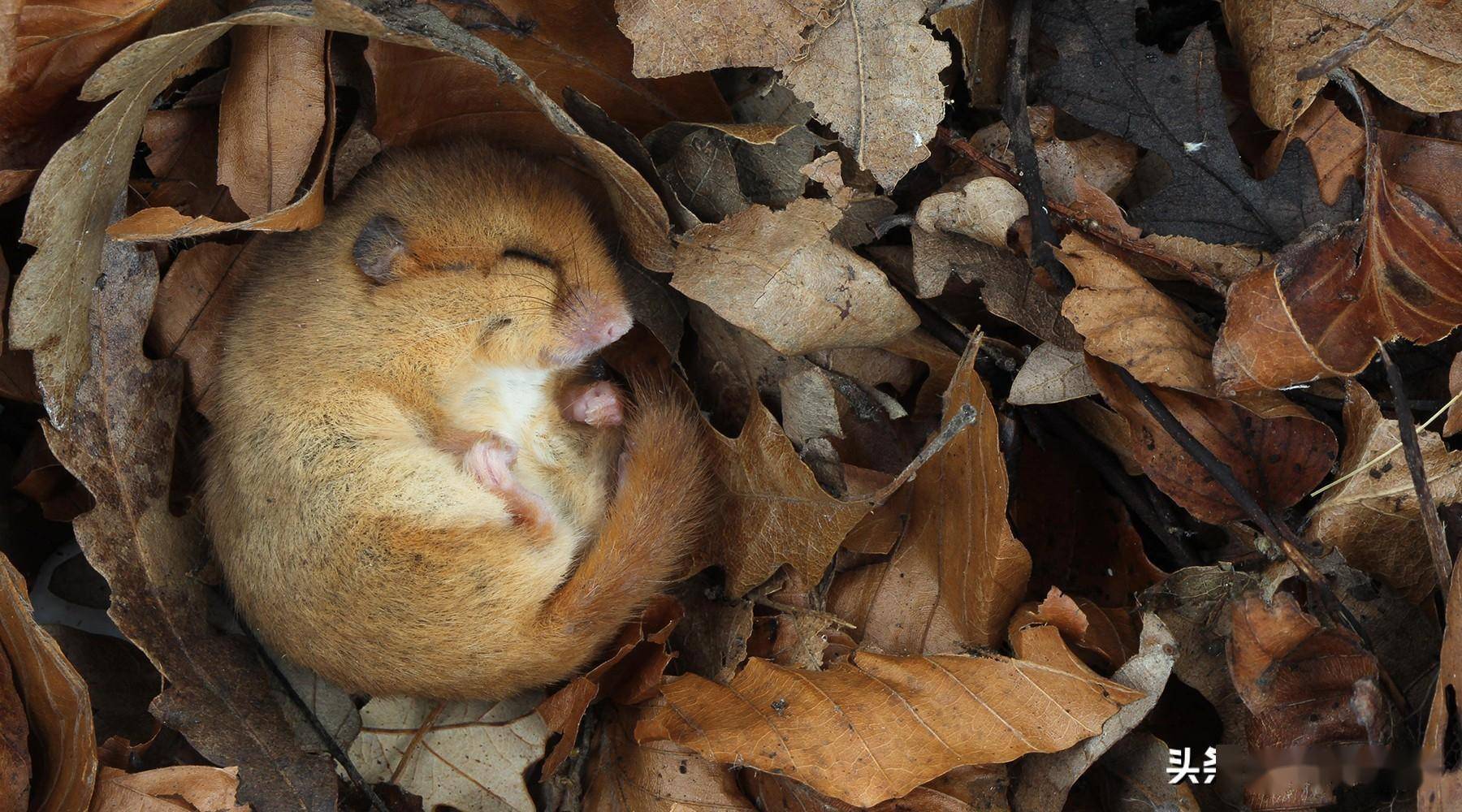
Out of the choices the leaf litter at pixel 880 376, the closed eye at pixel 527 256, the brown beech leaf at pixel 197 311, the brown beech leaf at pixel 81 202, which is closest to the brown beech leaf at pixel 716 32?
the leaf litter at pixel 880 376

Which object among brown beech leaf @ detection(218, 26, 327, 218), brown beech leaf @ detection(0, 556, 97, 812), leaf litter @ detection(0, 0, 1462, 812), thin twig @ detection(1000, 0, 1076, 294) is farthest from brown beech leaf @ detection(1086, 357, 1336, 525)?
brown beech leaf @ detection(0, 556, 97, 812)

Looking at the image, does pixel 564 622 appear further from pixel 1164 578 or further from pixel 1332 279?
pixel 1332 279

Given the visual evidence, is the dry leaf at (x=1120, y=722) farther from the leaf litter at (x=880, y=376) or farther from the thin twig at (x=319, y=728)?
the thin twig at (x=319, y=728)

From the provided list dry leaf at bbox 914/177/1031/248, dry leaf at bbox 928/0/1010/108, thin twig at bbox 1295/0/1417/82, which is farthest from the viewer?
dry leaf at bbox 928/0/1010/108

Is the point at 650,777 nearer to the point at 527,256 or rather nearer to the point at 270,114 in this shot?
the point at 527,256

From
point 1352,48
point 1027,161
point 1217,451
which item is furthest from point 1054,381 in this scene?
point 1352,48

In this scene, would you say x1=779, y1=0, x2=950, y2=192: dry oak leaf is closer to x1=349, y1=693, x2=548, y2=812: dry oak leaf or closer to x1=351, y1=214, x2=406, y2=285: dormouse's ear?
x1=351, y1=214, x2=406, y2=285: dormouse's ear
